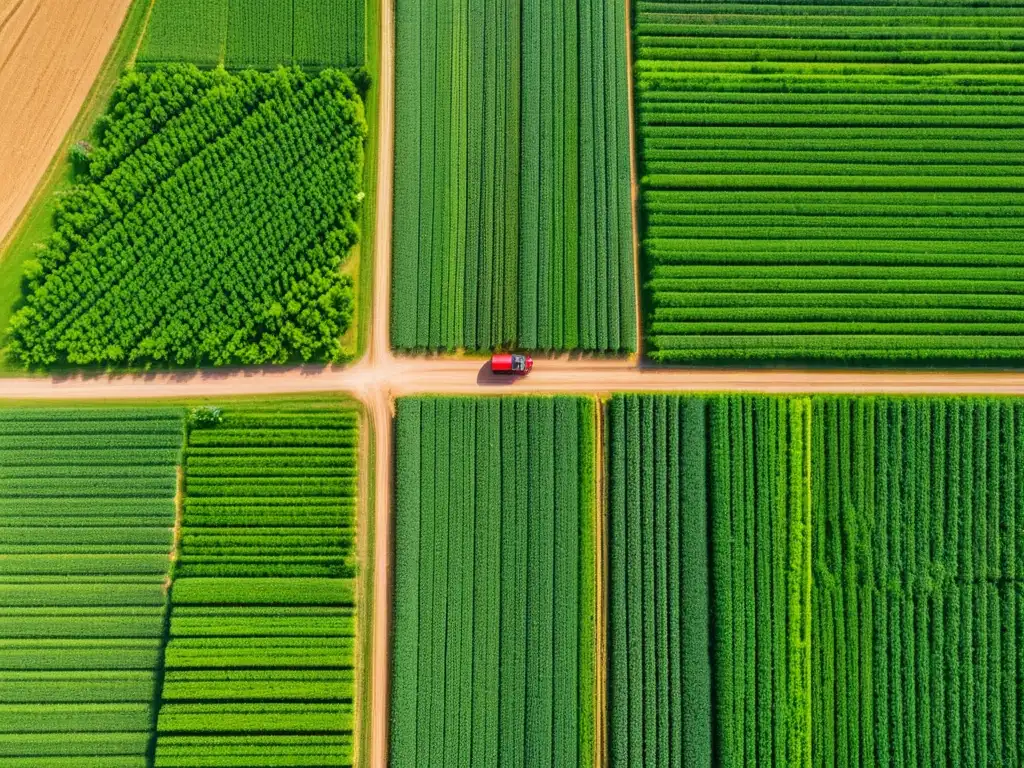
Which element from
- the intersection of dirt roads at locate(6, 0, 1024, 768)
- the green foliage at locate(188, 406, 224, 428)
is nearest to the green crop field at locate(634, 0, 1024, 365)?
the intersection of dirt roads at locate(6, 0, 1024, 768)

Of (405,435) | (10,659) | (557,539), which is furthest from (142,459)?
(557,539)

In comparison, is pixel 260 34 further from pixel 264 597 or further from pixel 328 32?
pixel 264 597

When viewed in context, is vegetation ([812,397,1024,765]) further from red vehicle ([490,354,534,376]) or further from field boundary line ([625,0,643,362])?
red vehicle ([490,354,534,376])

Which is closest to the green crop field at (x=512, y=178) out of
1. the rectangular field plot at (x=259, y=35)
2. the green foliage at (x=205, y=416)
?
the rectangular field plot at (x=259, y=35)

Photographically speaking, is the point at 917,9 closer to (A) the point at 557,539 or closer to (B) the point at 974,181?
(B) the point at 974,181

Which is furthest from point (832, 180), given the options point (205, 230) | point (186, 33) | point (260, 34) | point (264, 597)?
point (186, 33)
